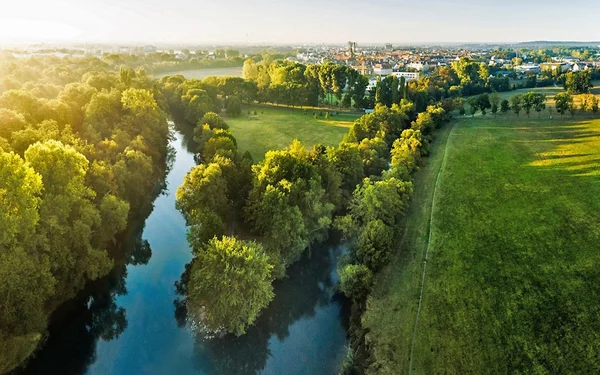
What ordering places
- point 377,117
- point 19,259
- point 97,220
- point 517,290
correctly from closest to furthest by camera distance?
point 19,259
point 517,290
point 97,220
point 377,117

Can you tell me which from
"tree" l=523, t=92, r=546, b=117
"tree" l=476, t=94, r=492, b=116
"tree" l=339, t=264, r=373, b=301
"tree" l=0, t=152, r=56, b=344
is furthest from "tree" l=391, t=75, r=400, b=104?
"tree" l=0, t=152, r=56, b=344

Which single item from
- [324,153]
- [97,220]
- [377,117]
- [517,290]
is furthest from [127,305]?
[377,117]

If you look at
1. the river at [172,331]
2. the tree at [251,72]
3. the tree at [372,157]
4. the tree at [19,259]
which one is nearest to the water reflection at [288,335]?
the river at [172,331]

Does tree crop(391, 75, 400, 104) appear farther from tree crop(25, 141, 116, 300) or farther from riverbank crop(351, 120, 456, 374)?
tree crop(25, 141, 116, 300)

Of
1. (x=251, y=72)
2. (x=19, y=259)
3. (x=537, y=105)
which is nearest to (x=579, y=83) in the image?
(x=537, y=105)

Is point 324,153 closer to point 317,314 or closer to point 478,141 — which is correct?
point 317,314

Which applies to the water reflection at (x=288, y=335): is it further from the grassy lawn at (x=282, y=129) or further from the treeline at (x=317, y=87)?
the treeline at (x=317, y=87)
